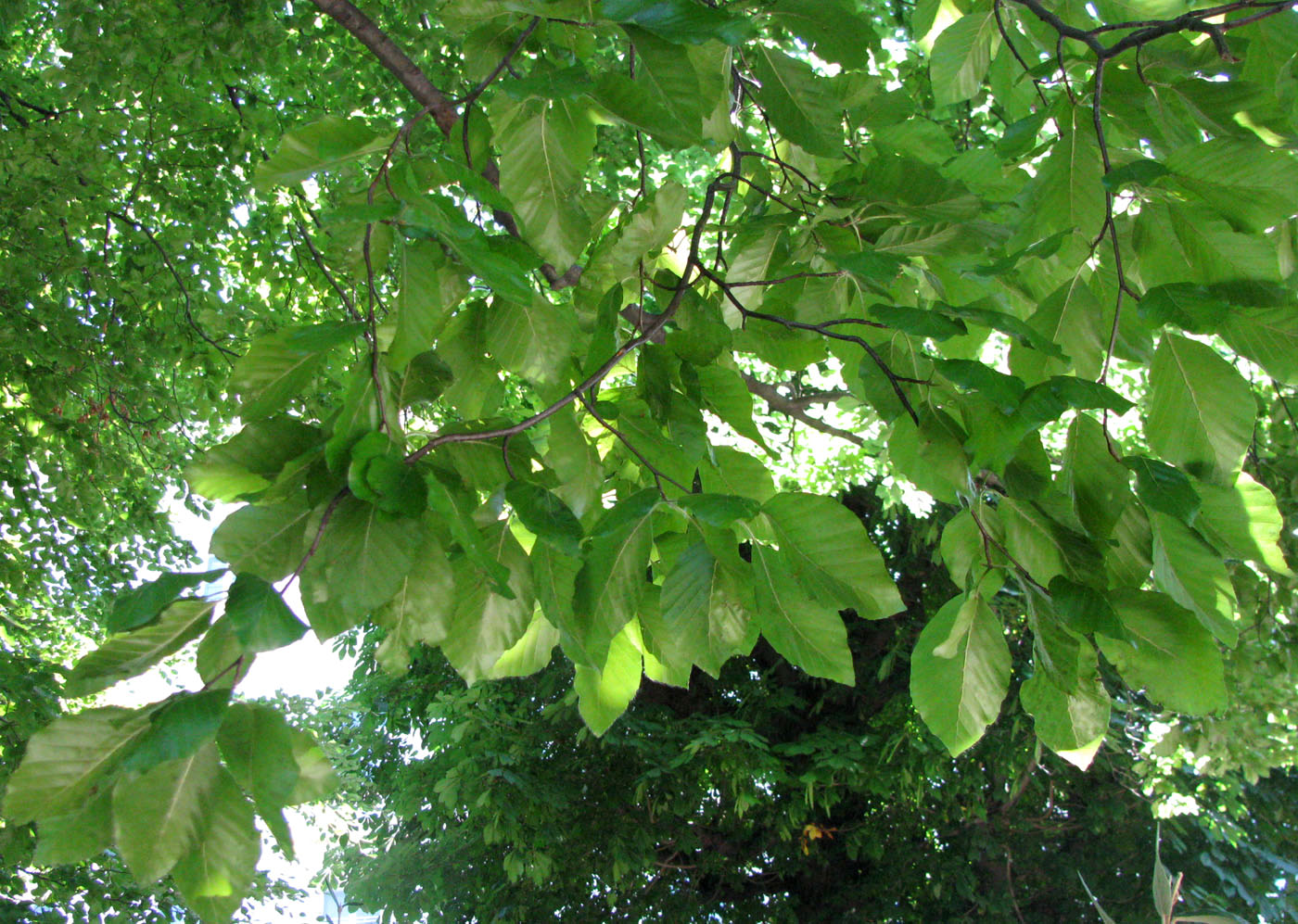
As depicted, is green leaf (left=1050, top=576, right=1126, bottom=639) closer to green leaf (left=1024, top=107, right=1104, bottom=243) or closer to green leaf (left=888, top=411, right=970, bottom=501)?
green leaf (left=888, top=411, right=970, bottom=501)

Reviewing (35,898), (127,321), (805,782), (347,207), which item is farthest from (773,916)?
(347,207)

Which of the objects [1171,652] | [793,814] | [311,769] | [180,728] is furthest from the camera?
[793,814]

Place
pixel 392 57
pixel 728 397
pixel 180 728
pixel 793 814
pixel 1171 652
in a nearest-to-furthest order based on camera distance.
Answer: pixel 180 728
pixel 1171 652
pixel 728 397
pixel 392 57
pixel 793 814

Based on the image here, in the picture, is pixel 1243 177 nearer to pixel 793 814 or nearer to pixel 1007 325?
pixel 1007 325

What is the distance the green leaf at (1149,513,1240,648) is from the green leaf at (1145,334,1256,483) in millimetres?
80

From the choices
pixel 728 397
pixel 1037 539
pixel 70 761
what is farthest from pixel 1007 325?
pixel 70 761

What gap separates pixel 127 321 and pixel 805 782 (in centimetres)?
359

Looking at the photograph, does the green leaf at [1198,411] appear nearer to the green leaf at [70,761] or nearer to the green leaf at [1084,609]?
the green leaf at [1084,609]

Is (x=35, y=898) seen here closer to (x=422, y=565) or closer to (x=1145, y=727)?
(x=422, y=565)

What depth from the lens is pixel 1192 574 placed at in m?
0.66

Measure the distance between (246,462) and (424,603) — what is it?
0.15 m

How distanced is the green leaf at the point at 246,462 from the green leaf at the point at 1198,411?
0.64 meters

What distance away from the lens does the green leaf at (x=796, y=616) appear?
2.17 feet

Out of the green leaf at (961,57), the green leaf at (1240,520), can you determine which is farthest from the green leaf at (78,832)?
the green leaf at (961,57)
